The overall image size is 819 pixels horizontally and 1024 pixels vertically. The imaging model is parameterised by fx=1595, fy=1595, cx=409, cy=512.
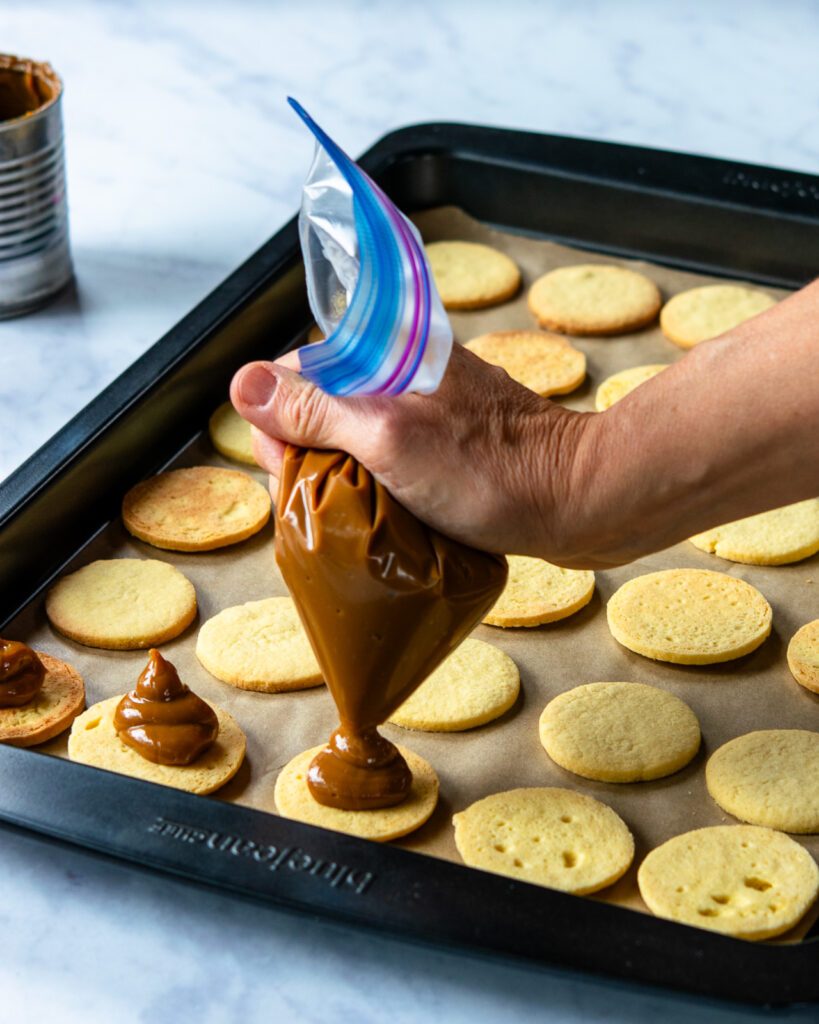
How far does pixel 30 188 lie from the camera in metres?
2.03

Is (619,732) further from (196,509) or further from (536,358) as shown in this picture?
(536,358)

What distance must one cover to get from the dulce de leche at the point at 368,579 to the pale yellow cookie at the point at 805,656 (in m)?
0.44

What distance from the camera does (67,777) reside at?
130cm

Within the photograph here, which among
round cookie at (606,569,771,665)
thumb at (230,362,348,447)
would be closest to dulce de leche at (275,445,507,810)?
thumb at (230,362,348,447)

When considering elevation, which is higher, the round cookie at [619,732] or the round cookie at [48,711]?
the round cookie at [48,711]

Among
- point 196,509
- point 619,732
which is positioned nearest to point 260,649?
point 196,509

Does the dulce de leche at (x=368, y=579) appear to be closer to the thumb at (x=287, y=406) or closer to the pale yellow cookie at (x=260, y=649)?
the thumb at (x=287, y=406)

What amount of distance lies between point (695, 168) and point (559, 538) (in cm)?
112

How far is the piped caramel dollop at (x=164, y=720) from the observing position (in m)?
1.42

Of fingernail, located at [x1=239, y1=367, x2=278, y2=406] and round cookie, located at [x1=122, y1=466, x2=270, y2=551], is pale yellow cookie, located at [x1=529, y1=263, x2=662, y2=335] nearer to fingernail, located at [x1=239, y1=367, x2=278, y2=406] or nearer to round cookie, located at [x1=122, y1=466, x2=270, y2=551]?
round cookie, located at [x1=122, y1=466, x2=270, y2=551]

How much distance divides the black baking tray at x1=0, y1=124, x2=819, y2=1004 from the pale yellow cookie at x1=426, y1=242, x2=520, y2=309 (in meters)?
0.12

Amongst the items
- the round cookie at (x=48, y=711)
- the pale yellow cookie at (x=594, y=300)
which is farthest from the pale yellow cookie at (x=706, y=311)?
the round cookie at (x=48, y=711)

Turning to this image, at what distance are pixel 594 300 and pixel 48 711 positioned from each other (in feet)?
3.35

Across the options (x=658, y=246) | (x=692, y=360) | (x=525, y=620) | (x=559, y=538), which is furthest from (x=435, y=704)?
(x=658, y=246)
